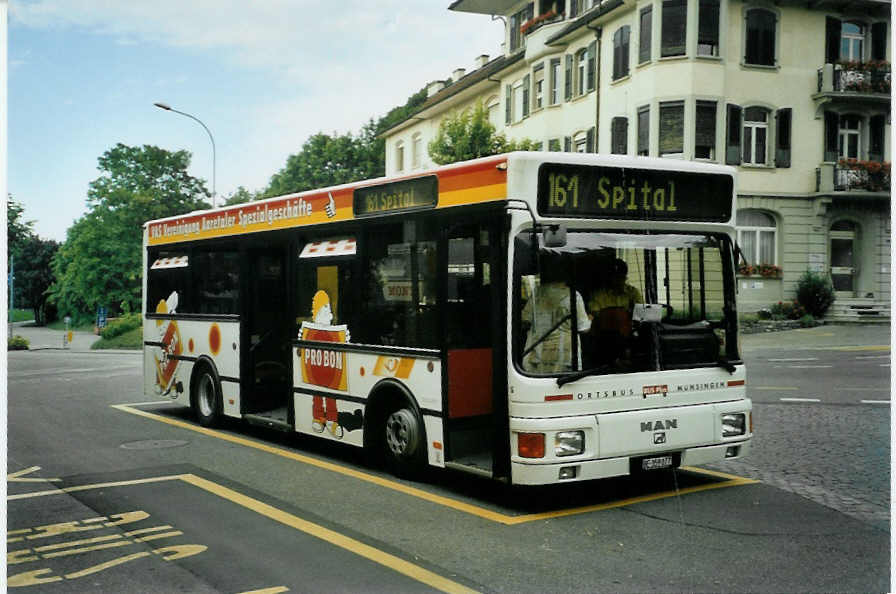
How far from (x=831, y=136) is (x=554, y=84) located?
10.8 m

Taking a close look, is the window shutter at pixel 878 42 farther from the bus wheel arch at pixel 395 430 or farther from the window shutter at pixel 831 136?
the bus wheel arch at pixel 395 430

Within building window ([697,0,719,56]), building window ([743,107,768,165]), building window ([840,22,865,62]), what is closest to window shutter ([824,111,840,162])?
building window ([743,107,768,165])

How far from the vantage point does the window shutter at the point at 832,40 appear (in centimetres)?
2758

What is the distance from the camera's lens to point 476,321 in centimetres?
816

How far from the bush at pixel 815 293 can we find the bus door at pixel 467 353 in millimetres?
19062

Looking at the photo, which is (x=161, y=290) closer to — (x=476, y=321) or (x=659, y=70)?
(x=476, y=321)

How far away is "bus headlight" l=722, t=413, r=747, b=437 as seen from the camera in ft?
26.5

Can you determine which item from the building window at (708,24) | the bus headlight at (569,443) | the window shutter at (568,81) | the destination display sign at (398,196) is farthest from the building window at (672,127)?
the bus headlight at (569,443)

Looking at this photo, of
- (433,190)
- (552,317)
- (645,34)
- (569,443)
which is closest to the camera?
(569,443)

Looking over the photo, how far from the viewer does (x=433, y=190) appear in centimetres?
843

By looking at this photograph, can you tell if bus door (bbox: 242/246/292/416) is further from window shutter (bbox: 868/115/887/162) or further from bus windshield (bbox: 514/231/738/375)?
window shutter (bbox: 868/115/887/162)

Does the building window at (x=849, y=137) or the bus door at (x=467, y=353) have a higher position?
the building window at (x=849, y=137)

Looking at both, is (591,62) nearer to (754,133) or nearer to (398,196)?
(754,133)

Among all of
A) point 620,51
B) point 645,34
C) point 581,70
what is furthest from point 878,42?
point 581,70
